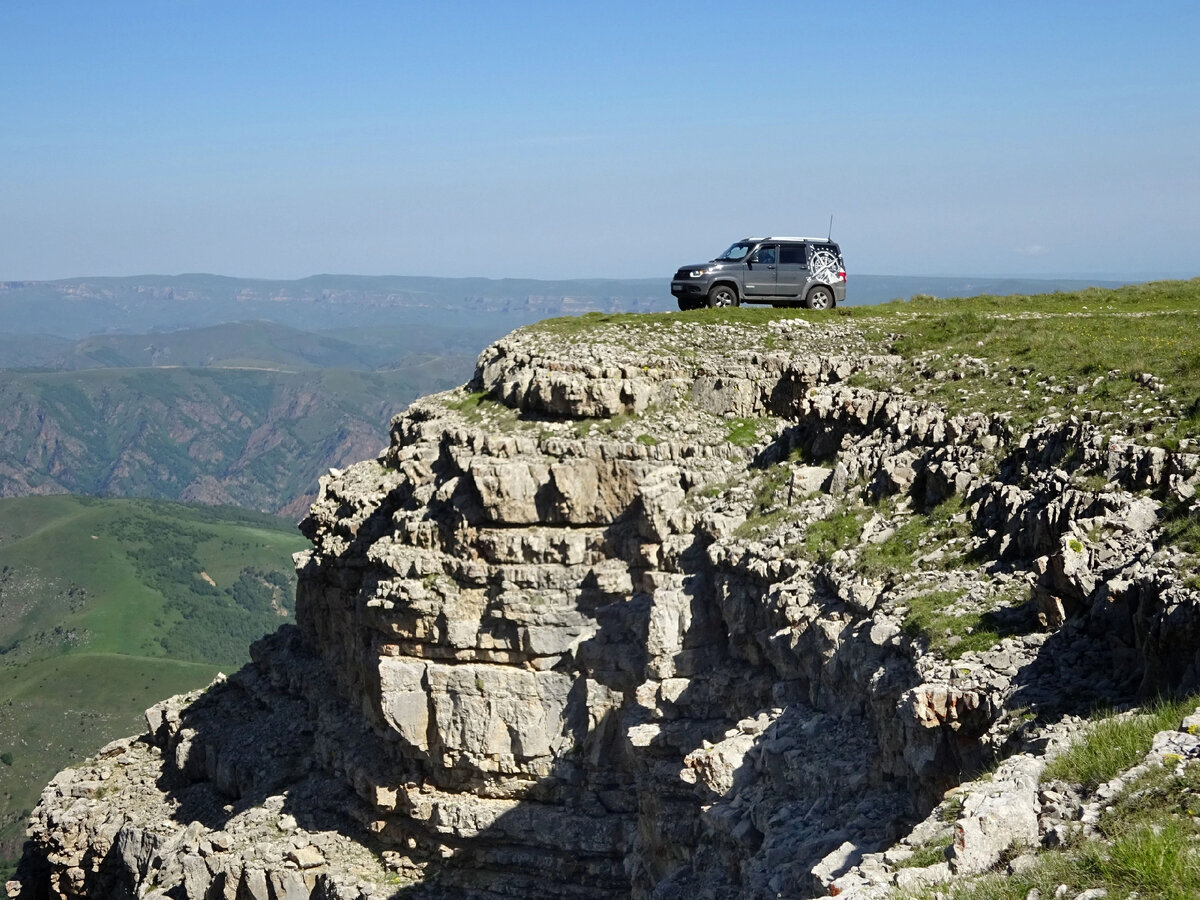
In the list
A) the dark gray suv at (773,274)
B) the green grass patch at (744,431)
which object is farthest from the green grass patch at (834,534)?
the dark gray suv at (773,274)

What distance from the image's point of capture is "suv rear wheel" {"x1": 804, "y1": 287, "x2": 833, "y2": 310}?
4825 centimetres

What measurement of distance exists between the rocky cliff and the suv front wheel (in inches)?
157

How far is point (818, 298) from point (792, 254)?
7.00ft

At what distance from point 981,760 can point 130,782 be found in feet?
148

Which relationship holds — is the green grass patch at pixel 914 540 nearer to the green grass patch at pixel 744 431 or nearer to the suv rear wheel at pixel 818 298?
the green grass patch at pixel 744 431

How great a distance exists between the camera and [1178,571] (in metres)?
19.7

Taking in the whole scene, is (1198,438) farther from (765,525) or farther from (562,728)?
(562,728)

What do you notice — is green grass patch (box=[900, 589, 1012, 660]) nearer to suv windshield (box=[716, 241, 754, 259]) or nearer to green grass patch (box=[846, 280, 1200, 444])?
green grass patch (box=[846, 280, 1200, 444])

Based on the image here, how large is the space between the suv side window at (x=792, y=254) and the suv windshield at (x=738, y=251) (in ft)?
4.13

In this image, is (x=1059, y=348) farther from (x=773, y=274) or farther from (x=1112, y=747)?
(x=1112, y=747)

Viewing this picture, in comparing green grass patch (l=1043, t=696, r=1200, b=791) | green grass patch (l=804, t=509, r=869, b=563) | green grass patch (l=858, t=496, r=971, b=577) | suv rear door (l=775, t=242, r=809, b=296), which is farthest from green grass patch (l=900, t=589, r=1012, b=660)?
suv rear door (l=775, t=242, r=809, b=296)

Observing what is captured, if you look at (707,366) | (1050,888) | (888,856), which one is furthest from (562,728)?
(1050,888)

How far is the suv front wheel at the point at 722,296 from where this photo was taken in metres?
48.2

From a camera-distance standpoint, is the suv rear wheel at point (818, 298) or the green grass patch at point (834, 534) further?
the suv rear wheel at point (818, 298)
